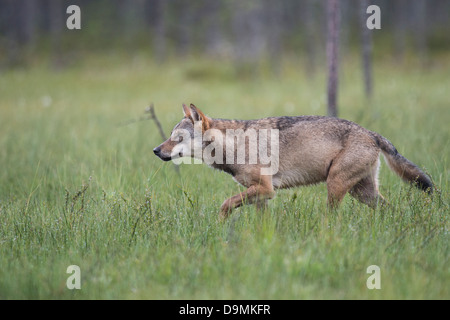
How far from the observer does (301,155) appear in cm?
593

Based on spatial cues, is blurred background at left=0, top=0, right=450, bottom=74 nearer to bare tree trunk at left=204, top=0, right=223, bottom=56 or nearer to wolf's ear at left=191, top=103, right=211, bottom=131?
bare tree trunk at left=204, top=0, right=223, bottom=56

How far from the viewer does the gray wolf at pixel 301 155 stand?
561 centimetres

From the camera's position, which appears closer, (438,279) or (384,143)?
(438,279)

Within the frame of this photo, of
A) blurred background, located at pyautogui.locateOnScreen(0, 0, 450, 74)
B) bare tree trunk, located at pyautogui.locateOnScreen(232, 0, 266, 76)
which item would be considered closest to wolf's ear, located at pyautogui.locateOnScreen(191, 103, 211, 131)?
bare tree trunk, located at pyautogui.locateOnScreen(232, 0, 266, 76)

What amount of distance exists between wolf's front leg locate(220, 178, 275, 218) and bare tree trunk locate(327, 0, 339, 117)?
183 inches

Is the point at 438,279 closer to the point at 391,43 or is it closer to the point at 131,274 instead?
the point at 131,274

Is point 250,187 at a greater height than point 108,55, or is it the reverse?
point 108,55

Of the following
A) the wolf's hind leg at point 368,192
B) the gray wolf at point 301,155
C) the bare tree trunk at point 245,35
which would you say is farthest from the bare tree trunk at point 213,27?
the wolf's hind leg at point 368,192

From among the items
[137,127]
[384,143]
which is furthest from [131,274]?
[137,127]

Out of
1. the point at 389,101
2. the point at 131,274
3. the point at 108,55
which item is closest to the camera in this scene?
the point at 131,274

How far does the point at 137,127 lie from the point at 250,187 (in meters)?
6.37

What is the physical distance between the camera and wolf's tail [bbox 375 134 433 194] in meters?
5.57

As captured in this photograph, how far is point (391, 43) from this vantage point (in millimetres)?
43500

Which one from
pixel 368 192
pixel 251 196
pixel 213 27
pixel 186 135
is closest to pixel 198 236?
pixel 251 196
